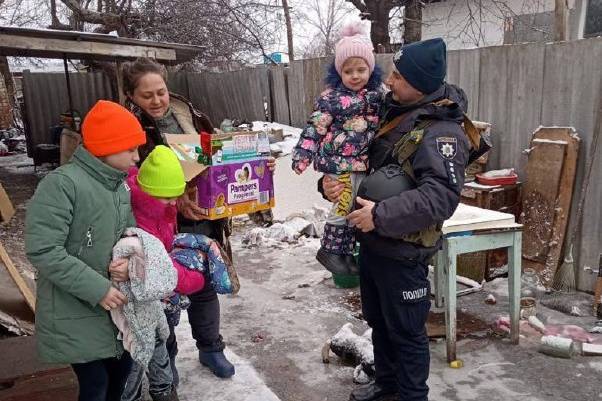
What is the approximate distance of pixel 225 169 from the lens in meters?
2.66

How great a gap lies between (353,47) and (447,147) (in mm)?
802

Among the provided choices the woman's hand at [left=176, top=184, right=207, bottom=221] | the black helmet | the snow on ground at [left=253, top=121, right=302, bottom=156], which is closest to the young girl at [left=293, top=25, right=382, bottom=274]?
the black helmet

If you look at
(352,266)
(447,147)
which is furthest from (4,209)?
(447,147)

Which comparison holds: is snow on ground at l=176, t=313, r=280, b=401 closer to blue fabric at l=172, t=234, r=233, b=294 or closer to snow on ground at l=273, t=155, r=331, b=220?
blue fabric at l=172, t=234, r=233, b=294

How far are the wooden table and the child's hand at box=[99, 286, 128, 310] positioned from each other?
80.8 inches

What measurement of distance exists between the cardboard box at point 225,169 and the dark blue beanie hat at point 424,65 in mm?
859

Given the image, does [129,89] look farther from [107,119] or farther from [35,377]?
[35,377]

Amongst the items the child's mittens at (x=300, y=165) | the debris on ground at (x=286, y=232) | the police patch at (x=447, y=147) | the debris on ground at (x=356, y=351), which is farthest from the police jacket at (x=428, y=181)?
the debris on ground at (x=286, y=232)

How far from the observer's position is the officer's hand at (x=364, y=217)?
7.65 feet

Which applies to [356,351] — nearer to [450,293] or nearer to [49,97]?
[450,293]

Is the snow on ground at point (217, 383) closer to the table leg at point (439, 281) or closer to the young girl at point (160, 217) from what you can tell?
the young girl at point (160, 217)

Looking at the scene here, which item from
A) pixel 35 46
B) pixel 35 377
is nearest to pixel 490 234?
pixel 35 377

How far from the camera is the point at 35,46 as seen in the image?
773 cm

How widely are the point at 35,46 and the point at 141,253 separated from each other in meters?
6.95
